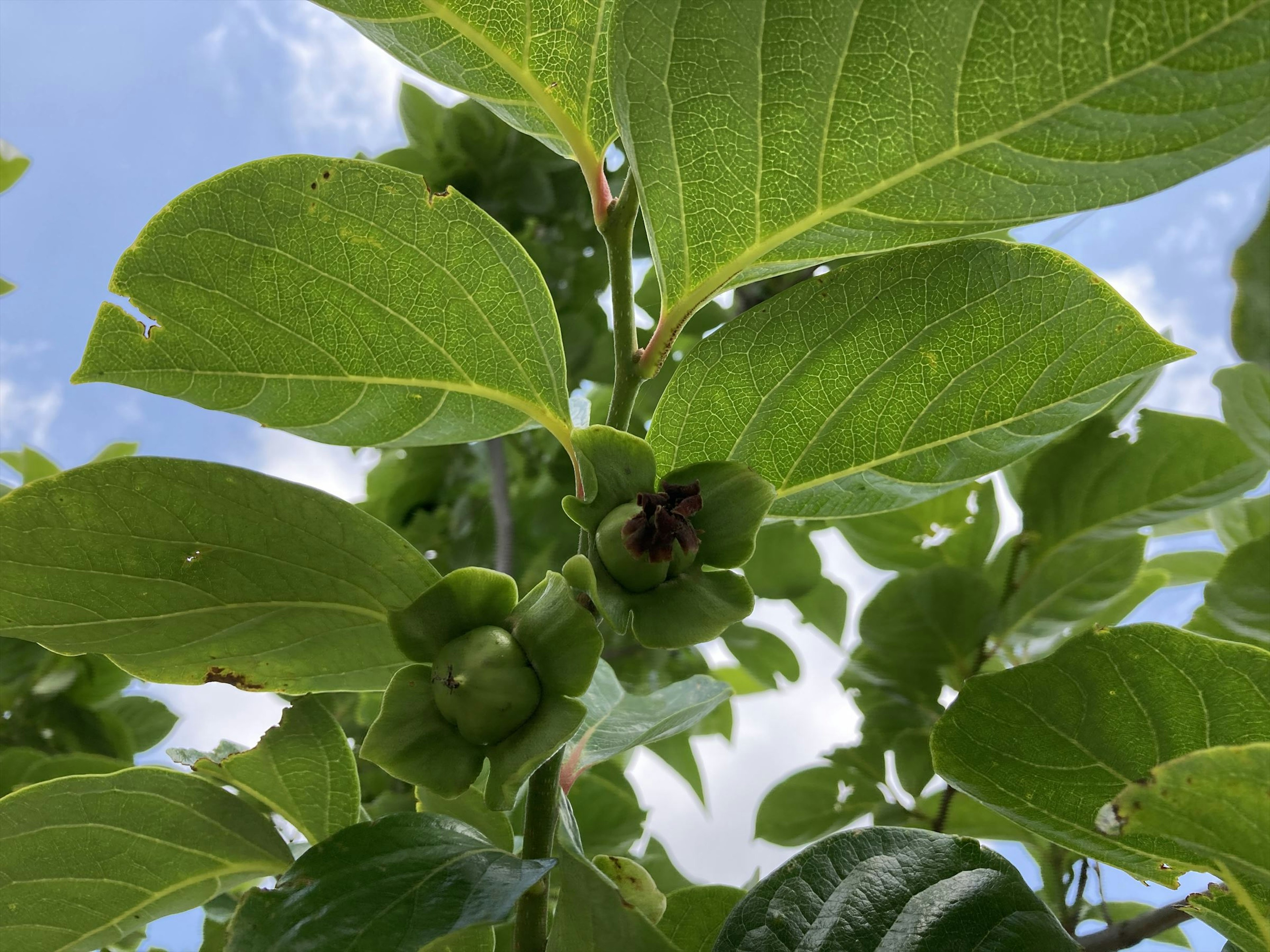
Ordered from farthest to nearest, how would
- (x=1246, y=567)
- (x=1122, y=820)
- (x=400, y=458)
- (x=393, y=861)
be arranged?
(x=400, y=458) → (x=1246, y=567) → (x=393, y=861) → (x=1122, y=820)

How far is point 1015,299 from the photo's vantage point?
515 mm

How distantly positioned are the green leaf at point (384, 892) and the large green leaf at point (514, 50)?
40cm

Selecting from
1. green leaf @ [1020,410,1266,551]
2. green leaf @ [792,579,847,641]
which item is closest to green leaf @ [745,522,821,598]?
green leaf @ [792,579,847,641]

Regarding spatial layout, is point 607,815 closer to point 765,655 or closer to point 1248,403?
point 765,655

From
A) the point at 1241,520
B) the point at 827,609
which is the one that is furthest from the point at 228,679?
the point at 1241,520

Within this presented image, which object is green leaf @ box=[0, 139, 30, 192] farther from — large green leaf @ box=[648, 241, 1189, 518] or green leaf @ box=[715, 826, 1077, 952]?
green leaf @ box=[715, 826, 1077, 952]

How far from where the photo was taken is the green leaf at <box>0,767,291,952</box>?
0.58 meters

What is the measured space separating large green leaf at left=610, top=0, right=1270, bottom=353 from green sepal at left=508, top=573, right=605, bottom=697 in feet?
0.66

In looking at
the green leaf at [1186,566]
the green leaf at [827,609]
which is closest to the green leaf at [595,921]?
the green leaf at [827,609]

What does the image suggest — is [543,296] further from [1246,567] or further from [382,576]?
[1246,567]

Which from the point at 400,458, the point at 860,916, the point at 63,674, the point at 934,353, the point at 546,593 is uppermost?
the point at 400,458

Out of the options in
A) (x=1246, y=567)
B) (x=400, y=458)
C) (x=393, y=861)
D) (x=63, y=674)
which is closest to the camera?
(x=393, y=861)

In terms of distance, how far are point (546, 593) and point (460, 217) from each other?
204 mm

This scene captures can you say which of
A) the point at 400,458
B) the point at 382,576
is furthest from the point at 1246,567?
the point at 400,458
